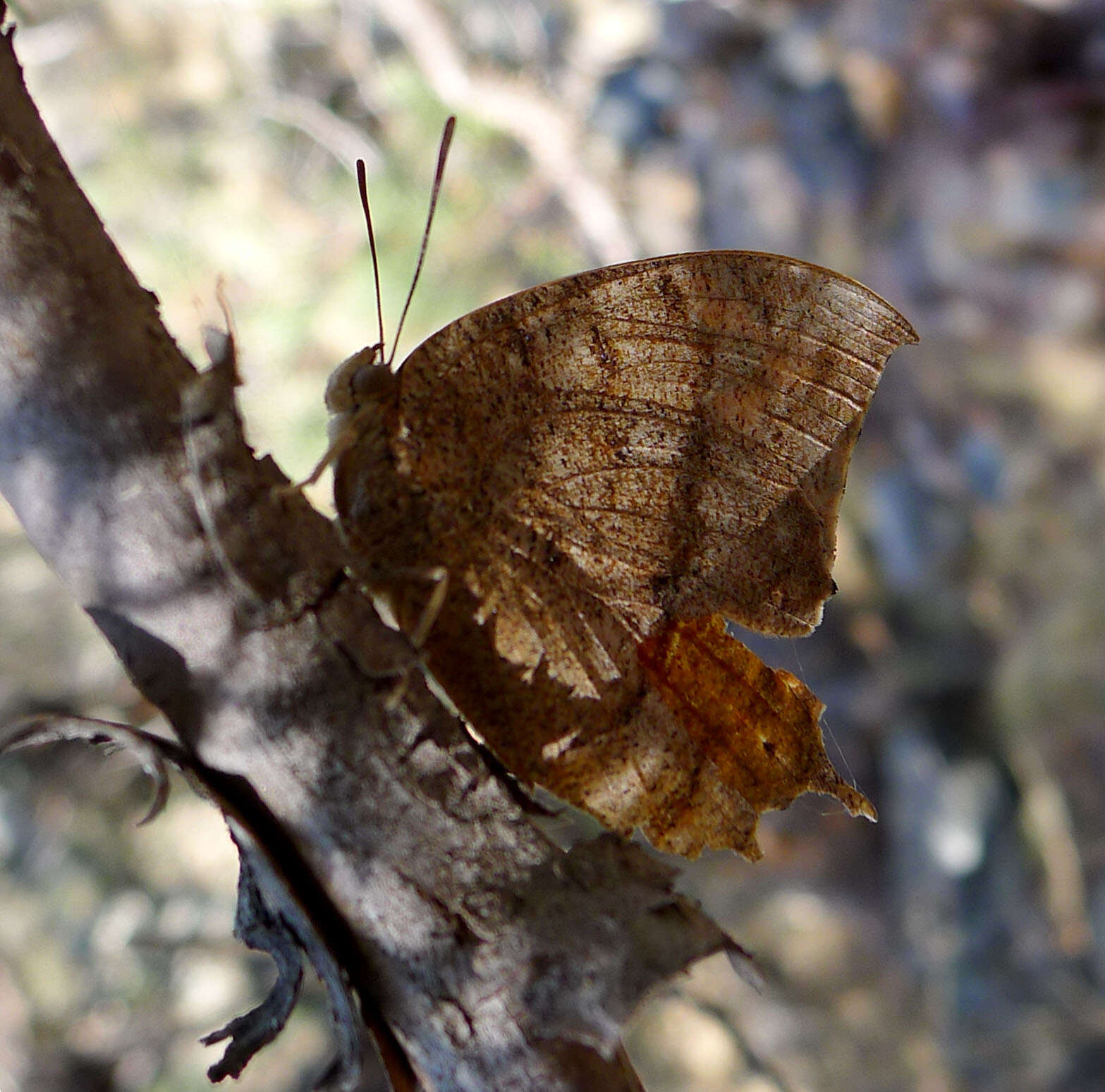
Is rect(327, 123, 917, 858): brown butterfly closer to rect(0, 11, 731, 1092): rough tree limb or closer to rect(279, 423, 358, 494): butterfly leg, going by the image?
rect(279, 423, 358, 494): butterfly leg

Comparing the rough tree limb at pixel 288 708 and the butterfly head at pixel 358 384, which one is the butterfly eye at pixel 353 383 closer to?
the butterfly head at pixel 358 384

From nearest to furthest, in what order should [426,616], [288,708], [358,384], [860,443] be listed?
[288,708]
[426,616]
[358,384]
[860,443]

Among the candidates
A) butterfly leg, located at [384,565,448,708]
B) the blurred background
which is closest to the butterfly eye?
butterfly leg, located at [384,565,448,708]

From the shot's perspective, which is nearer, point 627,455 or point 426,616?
point 426,616

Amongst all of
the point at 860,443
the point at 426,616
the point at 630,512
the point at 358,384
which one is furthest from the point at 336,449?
the point at 860,443

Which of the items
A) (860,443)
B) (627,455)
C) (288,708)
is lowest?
(860,443)

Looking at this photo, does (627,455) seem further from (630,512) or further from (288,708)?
(288,708)

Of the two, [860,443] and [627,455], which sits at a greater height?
[627,455]
